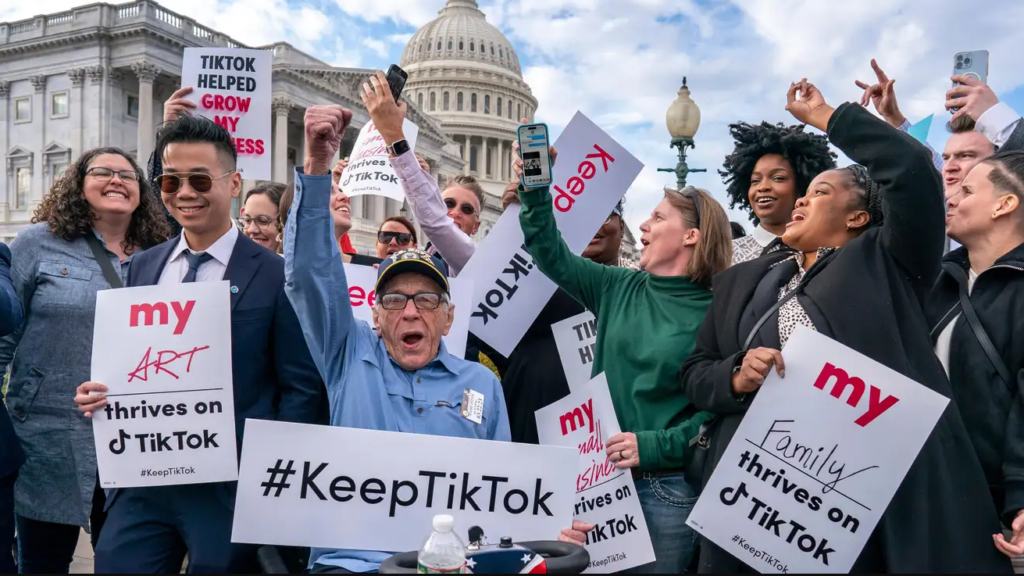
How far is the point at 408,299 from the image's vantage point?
296cm

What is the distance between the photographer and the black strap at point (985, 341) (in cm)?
285

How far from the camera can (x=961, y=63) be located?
5328 mm

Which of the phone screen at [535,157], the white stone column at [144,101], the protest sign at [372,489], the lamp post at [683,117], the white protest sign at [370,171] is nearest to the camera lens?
the protest sign at [372,489]

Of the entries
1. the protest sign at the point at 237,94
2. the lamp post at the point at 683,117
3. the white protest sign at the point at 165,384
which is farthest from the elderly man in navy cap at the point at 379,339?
the lamp post at the point at 683,117

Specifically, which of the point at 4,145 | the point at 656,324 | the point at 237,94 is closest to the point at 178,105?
the point at 237,94

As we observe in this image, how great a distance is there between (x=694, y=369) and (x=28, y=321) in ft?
9.24

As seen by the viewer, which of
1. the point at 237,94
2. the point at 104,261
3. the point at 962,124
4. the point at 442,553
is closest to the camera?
the point at 442,553

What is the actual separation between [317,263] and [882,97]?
2.46m

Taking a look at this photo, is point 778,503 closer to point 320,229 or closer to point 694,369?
point 694,369

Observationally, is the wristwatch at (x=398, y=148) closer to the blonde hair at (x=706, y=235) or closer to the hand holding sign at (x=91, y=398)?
the blonde hair at (x=706, y=235)

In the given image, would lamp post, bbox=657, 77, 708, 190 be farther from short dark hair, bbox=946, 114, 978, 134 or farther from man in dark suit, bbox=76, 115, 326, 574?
man in dark suit, bbox=76, 115, 326, 574

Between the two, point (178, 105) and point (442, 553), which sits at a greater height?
point (178, 105)

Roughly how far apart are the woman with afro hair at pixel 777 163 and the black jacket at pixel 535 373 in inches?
40.1

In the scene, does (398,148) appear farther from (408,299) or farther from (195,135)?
(408,299)
